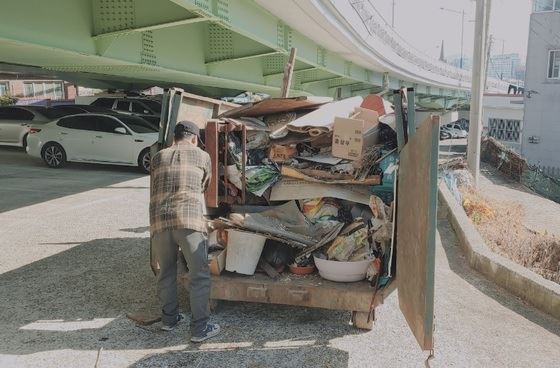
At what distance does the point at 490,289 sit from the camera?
6008mm

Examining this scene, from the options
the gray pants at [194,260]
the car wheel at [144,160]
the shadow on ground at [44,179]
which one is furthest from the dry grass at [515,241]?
the car wheel at [144,160]

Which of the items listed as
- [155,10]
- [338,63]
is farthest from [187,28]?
[338,63]

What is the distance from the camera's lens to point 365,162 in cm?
488

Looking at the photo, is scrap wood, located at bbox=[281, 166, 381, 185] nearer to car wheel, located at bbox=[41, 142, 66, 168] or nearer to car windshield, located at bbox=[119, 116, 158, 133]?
car windshield, located at bbox=[119, 116, 158, 133]

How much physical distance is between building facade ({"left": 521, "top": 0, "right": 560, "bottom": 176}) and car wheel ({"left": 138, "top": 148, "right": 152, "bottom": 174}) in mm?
20170

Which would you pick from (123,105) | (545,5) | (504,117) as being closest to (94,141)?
(123,105)

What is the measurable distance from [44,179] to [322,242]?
9.86 metres

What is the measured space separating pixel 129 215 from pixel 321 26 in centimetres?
598

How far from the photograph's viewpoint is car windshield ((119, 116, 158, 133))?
14.3 meters

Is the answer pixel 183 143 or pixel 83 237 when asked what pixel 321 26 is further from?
pixel 183 143

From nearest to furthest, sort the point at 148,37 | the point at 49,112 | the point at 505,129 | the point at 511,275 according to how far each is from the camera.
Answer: the point at 511,275 < the point at 148,37 < the point at 49,112 < the point at 505,129

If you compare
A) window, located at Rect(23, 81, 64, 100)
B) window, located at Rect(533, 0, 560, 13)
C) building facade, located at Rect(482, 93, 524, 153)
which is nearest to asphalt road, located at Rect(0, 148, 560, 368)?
window, located at Rect(533, 0, 560, 13)

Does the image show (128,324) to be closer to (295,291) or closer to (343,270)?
(295,291)

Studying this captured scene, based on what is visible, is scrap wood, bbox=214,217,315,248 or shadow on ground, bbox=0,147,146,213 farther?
shadow on ground, bbox=0,147,146,213
